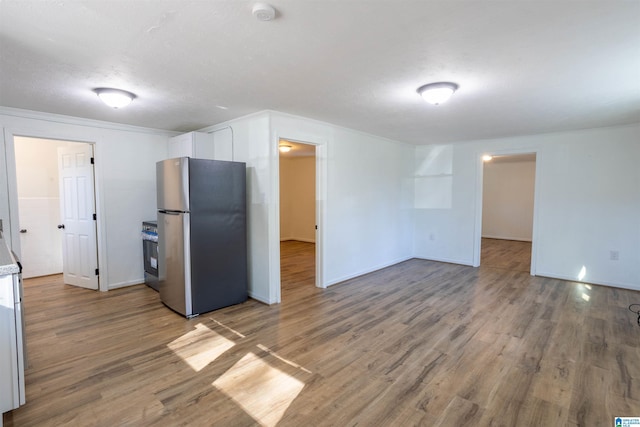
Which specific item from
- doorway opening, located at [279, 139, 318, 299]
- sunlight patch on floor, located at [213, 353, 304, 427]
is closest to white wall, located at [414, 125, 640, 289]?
doorway opening, located at [279, 139, 318, 299]

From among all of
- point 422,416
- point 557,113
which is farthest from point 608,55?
point 422,416

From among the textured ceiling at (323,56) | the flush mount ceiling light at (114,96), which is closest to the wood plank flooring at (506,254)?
the textured ceiling at (323,56)

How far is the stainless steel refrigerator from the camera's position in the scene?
11.2 feet

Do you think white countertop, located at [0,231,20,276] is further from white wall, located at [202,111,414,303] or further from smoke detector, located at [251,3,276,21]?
white wall, located at [202,111,414,303]

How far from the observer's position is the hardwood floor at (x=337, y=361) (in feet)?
6.53

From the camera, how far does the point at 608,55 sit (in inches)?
86.1

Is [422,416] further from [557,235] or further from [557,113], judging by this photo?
[557,235]

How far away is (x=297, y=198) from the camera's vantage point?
930cm

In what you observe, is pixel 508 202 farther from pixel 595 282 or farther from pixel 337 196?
pixel 337 196

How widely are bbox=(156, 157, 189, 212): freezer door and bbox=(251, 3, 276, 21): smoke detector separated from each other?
2.06 m

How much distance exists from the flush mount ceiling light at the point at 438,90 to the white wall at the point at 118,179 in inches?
156

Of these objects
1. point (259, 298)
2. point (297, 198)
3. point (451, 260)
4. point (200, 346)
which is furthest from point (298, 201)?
point (200, 346)

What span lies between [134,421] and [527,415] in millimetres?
2456

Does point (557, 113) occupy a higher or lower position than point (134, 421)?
Result: higher
